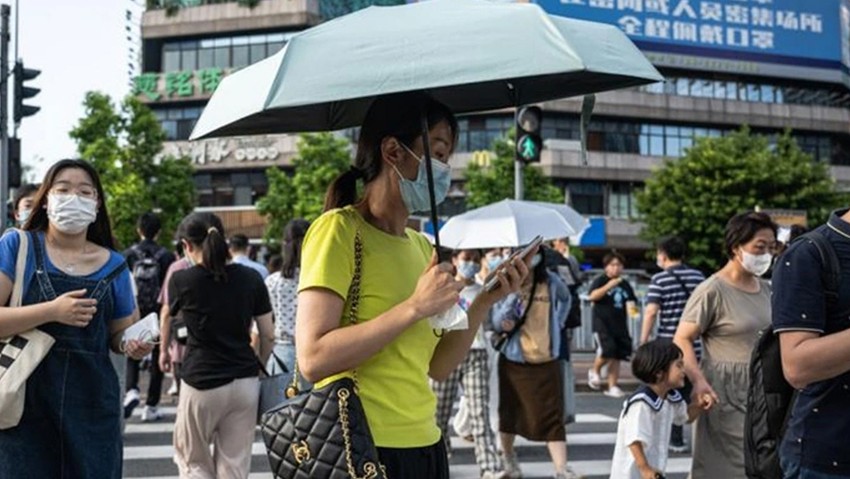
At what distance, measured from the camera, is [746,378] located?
492 centimetres

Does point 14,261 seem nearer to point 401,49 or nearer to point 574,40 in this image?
point 401,49

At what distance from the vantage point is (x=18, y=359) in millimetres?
3418

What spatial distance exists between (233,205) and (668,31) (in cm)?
2436

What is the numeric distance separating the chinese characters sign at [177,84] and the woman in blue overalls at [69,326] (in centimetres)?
4429

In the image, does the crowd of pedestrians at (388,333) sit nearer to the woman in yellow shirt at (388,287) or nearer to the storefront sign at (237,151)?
the woman in yellow shirt at (388,287)

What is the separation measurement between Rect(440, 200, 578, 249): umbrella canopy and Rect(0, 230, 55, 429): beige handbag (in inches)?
169

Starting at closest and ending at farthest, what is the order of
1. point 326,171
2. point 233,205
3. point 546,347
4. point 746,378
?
point 746,378
point 546,347
point 326,171
point 233,205

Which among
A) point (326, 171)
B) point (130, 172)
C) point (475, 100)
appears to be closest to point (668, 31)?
point (326, 171)

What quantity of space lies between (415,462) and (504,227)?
5359 mm

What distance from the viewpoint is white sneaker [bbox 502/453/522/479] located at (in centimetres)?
727

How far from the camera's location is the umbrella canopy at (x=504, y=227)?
7.60 metres

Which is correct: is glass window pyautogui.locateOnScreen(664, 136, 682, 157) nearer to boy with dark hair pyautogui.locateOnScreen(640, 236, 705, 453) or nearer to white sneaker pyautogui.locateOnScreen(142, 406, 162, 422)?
boy with dark hair pyautogui.locateOnScreen(640, 236, 705, 453)

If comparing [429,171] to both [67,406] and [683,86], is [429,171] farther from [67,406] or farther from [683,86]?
[683,86]

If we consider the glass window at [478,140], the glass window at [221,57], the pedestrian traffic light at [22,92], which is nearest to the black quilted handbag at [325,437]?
the pedestrian traffic light at [22,92]
